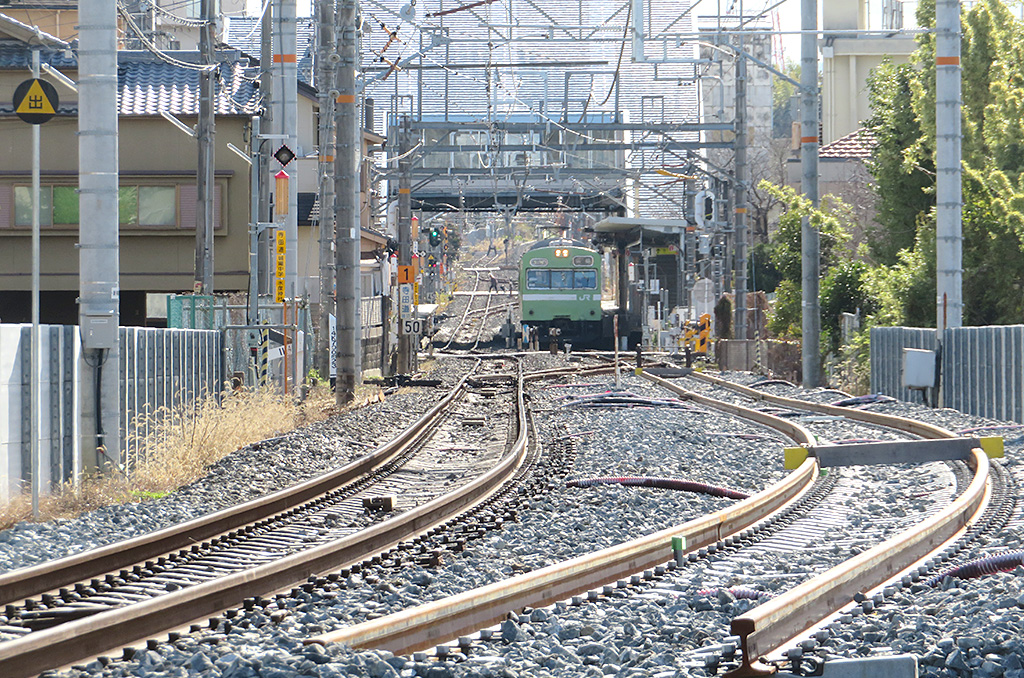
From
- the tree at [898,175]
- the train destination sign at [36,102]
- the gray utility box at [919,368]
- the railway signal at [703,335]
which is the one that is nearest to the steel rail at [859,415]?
the gray utility box at [919,368]

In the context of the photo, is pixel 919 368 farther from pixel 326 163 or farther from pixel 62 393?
pixel 62 393

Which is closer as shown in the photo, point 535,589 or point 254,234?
point 535,589

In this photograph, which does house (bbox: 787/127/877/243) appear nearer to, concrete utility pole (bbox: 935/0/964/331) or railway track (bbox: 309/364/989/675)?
concrete utility pole (bbox: 935/0/964/331)

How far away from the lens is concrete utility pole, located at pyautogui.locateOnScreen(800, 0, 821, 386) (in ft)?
77.7

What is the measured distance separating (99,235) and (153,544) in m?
4.46

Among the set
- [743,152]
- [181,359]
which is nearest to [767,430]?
[181,359]

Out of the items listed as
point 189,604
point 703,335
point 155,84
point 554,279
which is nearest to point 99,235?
point 189,604

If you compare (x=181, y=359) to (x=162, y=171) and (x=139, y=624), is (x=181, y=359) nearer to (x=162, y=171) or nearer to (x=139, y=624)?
(x=139, y=624)

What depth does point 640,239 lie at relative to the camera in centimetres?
4316

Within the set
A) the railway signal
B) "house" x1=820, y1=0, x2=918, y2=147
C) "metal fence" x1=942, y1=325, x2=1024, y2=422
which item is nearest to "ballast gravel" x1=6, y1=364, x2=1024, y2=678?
"metal fence" x1=942, y1=325, x2=1024, y2=422

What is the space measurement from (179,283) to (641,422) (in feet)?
55.5

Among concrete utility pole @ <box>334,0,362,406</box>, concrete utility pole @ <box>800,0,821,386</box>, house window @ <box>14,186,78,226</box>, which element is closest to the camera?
concrete utility pole @ <box>334,0,362,406</box>

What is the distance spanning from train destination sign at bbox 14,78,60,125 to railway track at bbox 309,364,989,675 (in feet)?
19.7

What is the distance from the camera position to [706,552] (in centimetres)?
762
